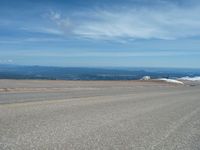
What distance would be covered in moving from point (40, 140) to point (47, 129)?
1540 mm

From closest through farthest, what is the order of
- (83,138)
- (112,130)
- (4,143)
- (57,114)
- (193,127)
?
1. (4,143)
2. (83,138)
3. (112,130)
4. (193,127)
5. (57,114)

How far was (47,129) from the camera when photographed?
33.0 ft

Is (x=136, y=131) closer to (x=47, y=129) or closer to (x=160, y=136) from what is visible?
(x=160, y=136)

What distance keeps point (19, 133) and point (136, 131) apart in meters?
3.26

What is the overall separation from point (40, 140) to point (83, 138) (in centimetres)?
106

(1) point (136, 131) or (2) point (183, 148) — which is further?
(1) point (136, 131)

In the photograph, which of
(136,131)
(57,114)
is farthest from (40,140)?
(57,114)

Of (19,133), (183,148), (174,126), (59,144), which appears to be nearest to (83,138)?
(59,144)

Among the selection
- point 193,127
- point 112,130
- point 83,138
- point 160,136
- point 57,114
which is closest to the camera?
point 83,138

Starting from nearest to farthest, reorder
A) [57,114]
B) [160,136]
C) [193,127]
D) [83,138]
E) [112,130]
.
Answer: [83,138] → [160,136] → [112,130] → [193,127] → [57,114]

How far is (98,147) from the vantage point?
8094 millimetres

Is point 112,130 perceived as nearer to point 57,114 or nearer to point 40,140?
point 40,140

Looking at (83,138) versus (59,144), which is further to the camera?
(83,138)

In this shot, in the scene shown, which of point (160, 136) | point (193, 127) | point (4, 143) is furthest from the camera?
point (193, 127)
